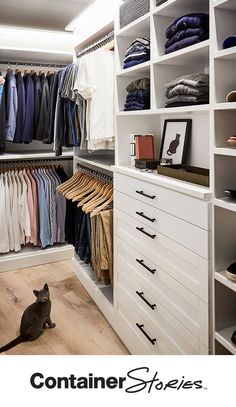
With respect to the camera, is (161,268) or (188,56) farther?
(161,268)

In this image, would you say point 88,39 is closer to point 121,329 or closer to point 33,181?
point 33,181

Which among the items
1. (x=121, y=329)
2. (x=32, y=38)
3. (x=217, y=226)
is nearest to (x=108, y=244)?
(x=121, y=329)

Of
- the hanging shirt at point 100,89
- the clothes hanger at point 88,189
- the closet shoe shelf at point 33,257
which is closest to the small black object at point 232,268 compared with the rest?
the hanging shirt at point 100,89

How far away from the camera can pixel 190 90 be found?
1.81m

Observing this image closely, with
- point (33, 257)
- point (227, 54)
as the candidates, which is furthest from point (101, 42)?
point (33, 257)

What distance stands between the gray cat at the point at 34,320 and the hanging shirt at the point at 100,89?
3.87ft

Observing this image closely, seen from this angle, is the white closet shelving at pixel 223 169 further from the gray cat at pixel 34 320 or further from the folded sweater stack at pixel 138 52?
the gray cat at pixel 34 320

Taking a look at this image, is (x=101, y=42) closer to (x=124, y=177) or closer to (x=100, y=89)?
(x=100, y=89)

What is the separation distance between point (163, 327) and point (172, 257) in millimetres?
405

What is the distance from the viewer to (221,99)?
60.4 inches

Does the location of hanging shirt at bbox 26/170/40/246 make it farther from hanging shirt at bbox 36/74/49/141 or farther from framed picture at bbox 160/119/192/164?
framed picture at bbox 160/119/192/164

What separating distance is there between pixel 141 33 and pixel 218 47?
3.33ft
